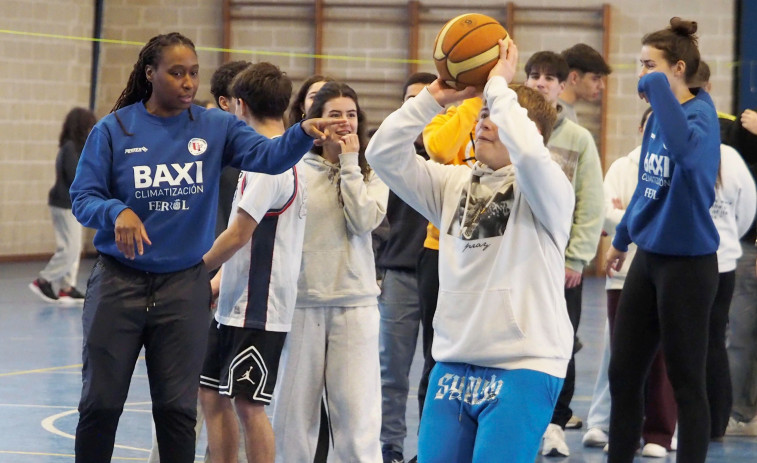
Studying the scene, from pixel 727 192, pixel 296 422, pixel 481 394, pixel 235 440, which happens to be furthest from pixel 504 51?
pixel 727 192

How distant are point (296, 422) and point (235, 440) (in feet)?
1.03

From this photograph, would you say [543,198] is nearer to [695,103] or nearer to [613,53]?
[695,103]

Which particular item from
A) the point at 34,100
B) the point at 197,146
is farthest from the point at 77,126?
the point at 197,146

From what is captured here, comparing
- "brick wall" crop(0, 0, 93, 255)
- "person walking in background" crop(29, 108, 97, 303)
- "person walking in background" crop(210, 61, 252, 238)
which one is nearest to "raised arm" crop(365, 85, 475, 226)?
"person walking in background" crop(210, 61, 252, 238)

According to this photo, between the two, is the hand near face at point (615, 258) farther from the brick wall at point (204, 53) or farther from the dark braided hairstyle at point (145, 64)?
the brick wall at point (204, 53)

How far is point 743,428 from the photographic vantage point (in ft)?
18.8

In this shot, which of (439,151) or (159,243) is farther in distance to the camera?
(439,151)

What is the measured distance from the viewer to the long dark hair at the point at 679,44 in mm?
4113

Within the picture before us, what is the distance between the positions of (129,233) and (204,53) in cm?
1034

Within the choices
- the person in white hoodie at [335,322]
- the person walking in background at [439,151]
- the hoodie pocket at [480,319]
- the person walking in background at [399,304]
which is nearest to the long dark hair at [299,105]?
the person in white hoodie at [335,322]

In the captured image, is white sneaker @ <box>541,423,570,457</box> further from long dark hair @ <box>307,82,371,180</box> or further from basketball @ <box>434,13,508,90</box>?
basketball @ <box>434,13,508,90</box>

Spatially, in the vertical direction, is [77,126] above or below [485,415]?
above

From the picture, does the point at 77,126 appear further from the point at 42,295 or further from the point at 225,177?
the point at 225,177

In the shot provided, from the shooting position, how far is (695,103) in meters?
4.05
